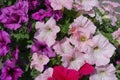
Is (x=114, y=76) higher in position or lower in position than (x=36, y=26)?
lower

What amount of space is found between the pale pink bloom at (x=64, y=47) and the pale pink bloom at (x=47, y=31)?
5 cm

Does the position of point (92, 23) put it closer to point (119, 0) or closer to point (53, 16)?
point (53, 16)

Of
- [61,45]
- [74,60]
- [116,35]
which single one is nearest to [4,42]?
[61,45]

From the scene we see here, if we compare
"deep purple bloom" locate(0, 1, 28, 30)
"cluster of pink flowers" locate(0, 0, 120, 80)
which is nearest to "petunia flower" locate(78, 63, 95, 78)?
"cluster of pink flowers" locate(0, 0, 120, 80)

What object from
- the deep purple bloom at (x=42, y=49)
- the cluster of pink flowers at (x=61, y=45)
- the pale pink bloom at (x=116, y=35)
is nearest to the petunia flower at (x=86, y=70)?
the cluster of pink flowers at (x=61, y=45)

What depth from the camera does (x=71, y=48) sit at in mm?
2783

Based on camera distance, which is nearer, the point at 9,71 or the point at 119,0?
the point at 9,71

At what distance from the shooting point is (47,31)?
2852 mm

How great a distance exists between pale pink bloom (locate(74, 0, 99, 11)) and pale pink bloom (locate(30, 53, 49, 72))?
42cm

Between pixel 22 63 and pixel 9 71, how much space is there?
126 millimetres

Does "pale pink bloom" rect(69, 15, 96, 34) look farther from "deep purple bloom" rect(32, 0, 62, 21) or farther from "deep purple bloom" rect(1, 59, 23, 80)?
"deep purple bloom" rect(1, 59, 23, 80)

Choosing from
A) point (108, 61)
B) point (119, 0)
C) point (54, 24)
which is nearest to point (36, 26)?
point (54, 24)

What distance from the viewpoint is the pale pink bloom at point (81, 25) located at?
2801mm

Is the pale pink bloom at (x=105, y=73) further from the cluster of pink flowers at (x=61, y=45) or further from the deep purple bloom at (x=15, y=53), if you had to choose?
the deep purple bloom at (x=15, y=53)
